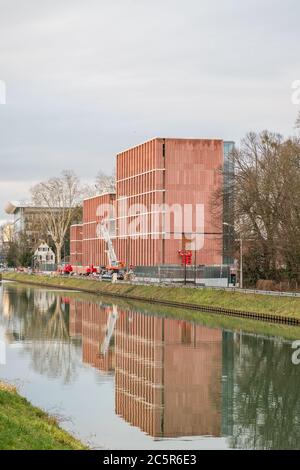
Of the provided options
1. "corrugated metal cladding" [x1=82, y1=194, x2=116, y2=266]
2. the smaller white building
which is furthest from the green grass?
the smaller white building

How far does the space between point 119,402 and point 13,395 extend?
14.8ft

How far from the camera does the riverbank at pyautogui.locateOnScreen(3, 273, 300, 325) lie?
60.5m

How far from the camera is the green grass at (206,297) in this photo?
61.3 meters

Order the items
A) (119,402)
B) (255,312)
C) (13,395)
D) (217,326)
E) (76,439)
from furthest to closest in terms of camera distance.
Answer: (255,312), (217,326), (119,402), (13,395), (76,439)

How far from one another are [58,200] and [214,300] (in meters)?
86.6

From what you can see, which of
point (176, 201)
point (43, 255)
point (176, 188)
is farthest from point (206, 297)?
point (43, 255)

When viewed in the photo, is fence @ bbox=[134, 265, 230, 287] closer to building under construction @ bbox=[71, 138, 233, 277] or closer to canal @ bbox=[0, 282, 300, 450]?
building under construction @ bbox=[71, 138, 233, 277]

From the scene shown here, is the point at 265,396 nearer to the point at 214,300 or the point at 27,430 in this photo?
the point at 27,430

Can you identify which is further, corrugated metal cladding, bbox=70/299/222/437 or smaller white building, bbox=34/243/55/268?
smaller white building, bbox=34/243/55/268

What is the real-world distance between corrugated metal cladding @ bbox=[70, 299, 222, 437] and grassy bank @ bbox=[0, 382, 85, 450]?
3.39m

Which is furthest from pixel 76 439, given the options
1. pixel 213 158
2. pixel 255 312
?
pixel 213 158
